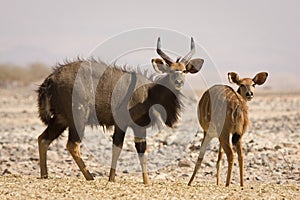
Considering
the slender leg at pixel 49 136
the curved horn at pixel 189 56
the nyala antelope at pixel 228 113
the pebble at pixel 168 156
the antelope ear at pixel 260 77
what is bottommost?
Result: the pebble at pixel 168 156

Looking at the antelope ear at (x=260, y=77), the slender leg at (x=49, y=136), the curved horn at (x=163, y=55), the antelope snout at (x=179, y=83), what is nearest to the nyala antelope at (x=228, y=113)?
the antelope ear at (x=260, y=77)

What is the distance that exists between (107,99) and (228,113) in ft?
9.38

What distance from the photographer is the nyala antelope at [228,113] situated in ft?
38.7

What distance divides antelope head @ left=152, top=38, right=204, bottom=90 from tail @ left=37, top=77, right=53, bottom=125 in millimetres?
2321

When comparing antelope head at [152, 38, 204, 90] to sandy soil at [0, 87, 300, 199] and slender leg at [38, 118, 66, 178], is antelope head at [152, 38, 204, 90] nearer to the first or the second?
sandy soil at [0, 87, 300, 199]

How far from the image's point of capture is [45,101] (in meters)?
13.1

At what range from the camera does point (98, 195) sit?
10.2 meters

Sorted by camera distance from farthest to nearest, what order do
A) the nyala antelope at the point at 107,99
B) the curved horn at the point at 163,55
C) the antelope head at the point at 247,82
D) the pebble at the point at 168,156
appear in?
the pebble at the point at 168,156, the curved horn at the point at 163,55, the nyala antelope at the point at 107,99, the antelope head at the point at 247,82

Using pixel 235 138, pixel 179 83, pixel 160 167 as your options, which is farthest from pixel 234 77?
pixel 160 167

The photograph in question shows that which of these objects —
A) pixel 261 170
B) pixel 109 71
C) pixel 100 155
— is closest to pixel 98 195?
pixel 109 71

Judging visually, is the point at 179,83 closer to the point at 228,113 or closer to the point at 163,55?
the point at 163,55

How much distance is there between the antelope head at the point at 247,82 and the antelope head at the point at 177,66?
105 centimetres

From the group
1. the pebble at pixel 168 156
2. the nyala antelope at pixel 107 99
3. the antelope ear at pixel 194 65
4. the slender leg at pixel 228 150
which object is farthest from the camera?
the pebble at pixel 168 156

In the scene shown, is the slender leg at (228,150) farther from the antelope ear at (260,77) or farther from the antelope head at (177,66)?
the antelope head at (177,66)
